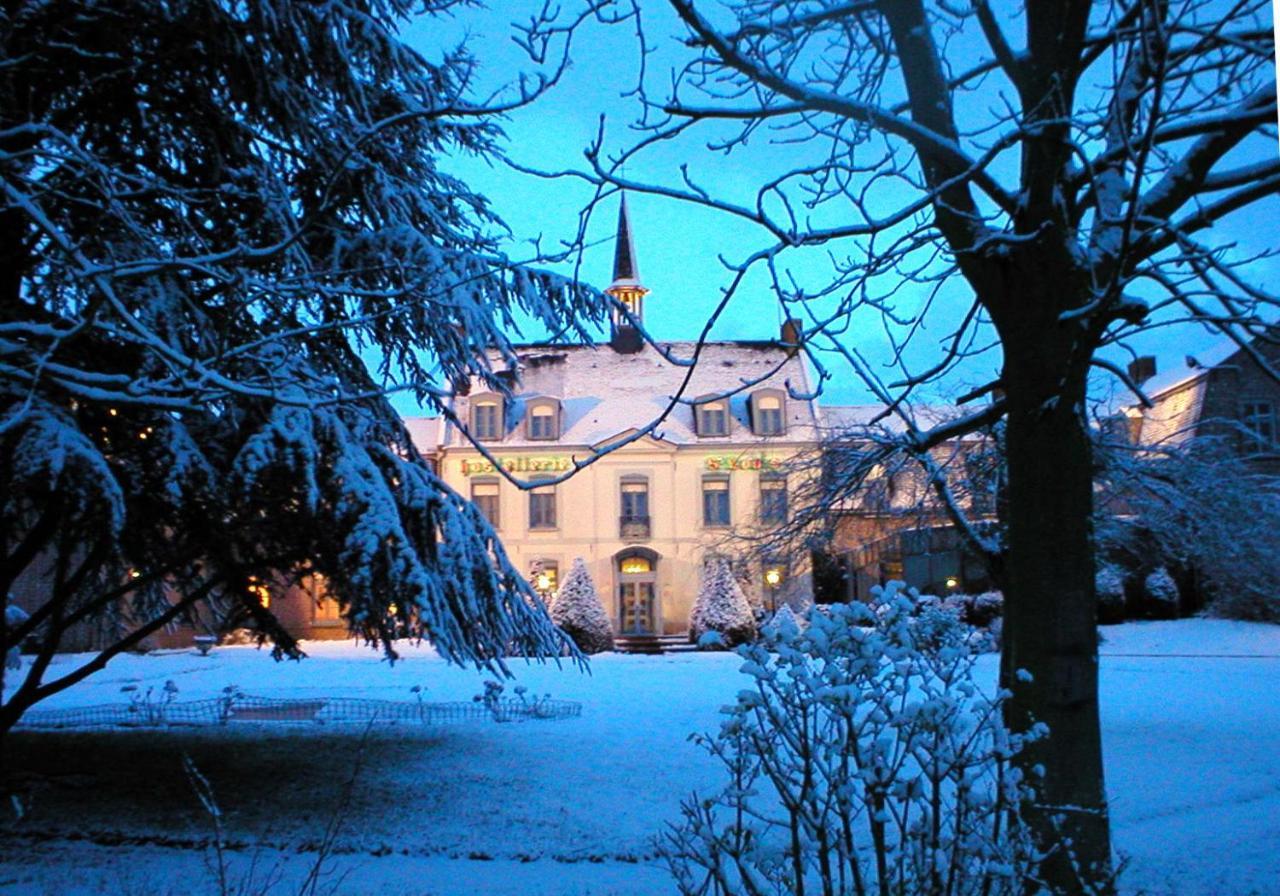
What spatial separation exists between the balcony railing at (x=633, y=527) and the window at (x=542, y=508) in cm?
29

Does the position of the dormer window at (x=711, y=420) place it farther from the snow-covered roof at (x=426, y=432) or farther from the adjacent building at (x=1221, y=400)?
the snow-covered roof at (x=426, y=432)

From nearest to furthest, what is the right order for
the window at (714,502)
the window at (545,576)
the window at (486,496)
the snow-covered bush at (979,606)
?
the snow-covered bush at (979,606) → the window at (714,502) → the window at (545,576) → the window at (486,496)

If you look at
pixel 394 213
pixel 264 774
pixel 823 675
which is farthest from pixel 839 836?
pixel 264 774

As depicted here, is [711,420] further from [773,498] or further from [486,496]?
[486,496]

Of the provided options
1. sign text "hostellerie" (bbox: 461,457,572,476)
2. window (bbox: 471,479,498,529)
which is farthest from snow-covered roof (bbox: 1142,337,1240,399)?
window (bbox: 471,479,498,529)

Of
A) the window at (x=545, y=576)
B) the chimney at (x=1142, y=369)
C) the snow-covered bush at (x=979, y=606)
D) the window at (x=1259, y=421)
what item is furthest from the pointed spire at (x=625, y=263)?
the window at (x=1259, y=421)

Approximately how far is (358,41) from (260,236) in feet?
2.75

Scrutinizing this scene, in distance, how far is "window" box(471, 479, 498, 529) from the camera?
12.2 feet

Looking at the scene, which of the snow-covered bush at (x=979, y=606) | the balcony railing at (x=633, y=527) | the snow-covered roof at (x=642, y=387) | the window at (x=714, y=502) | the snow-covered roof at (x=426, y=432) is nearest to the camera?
the snow-covered roof at (x=642, y=387)

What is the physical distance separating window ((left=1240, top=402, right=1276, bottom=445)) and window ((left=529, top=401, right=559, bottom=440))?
6.64ft

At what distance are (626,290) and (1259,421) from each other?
1910 millimetres

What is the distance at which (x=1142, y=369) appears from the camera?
295 cm

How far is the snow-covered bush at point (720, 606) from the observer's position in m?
2.90

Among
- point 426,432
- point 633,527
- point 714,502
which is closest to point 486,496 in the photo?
point 426,432
